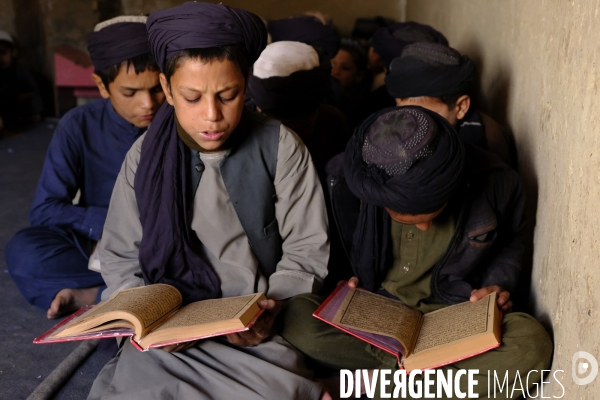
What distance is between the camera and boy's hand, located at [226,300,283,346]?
5.67 feet

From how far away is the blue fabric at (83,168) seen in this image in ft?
8.14

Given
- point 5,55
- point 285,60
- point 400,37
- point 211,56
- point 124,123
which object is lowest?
point 5,55

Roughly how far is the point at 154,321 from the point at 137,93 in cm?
110

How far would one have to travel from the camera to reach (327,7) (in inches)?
263

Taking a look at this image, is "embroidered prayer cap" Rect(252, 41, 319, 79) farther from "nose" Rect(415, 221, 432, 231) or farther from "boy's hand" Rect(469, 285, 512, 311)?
"boy's hand" Rect(469, 285, 512, 311)

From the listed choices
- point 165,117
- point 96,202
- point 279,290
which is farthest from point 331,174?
point 96,202

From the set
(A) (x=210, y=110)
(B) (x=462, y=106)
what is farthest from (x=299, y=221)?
(B) (x=462, y=106)

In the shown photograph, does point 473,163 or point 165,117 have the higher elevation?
point 165,117

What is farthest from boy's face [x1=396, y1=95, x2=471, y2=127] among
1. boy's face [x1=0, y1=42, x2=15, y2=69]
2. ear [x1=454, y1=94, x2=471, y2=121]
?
boy's face [x1=0, y1=42, x2=15, y2=69]

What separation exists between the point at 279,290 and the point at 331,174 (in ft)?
1.42

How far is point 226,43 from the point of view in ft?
5.64

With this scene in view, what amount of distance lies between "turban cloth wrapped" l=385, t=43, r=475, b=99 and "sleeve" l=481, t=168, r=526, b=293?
70cm

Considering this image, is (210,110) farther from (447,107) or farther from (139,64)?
(447,107)

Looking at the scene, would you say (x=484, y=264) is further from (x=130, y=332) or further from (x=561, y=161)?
(x=130, y=332)
